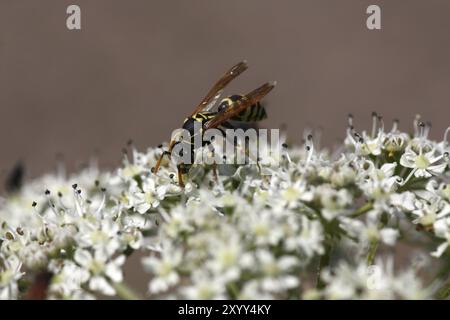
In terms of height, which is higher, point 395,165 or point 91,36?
point 91,36

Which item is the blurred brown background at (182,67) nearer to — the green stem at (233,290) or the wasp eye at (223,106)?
the wasp eye at (223,106)

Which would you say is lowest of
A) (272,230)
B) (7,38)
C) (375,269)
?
(375,269)

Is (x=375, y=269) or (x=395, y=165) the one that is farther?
(x=395, y=165)

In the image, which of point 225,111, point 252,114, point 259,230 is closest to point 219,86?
point 252,114

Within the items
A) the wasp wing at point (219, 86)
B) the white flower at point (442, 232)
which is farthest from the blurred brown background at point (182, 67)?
the white flower at point (442, 232)

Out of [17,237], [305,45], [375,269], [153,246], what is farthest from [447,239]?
[305,45]

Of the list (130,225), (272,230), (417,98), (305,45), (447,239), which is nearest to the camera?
(272,230)

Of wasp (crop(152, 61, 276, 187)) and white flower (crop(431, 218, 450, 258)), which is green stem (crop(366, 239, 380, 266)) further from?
wasp (crop(152, 61, 276, 187))

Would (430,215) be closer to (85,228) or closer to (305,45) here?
(85,228)

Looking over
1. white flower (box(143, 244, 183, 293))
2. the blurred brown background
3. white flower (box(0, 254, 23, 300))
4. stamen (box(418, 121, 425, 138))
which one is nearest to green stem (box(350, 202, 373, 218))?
white flower (box(143, 244, 183, 293))
